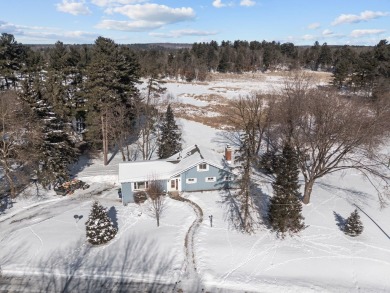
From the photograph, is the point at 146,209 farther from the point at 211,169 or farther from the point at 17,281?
the point at 17,281

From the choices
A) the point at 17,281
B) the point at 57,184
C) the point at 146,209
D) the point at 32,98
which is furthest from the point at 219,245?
the point at 32,98

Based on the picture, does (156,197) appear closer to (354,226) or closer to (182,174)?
(182,174)

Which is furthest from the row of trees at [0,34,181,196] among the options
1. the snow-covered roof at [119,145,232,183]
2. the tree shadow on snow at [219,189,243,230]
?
the tree shadow on snow at [219,189,243,230]

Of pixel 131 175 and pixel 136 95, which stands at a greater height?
pixel 136 95

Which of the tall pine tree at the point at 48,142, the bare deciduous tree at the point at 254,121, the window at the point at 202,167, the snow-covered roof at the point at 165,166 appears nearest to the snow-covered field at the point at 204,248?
the tall pine tree at the point at 48,142

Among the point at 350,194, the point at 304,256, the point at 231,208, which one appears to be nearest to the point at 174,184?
the point at 231,208

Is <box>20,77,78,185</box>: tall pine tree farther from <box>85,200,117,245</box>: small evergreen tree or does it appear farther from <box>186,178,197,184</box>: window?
<box>186,178,197,184</box>: window
